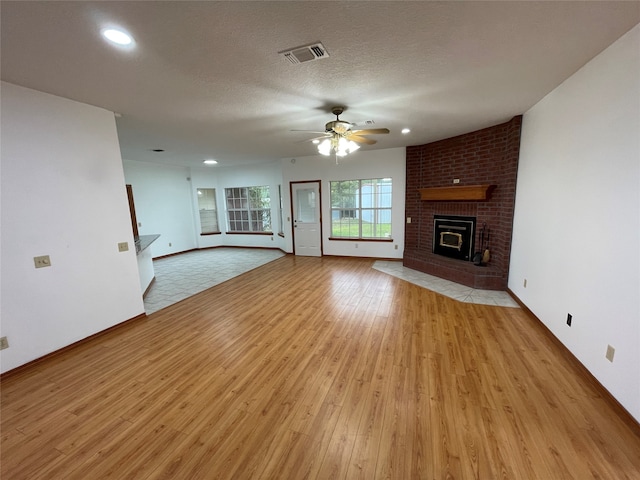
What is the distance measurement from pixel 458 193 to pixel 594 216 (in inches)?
99.8

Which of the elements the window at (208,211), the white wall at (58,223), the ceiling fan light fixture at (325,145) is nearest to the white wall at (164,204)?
the window at (208,211)

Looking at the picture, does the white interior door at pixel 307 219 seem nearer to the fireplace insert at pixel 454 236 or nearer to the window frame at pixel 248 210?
the window frame at pixel 248 210

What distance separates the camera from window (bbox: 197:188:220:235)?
8172 millimetres

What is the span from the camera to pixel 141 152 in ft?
17.5

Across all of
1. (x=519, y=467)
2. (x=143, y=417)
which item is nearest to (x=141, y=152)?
(x=143, y=417)

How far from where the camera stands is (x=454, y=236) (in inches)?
189

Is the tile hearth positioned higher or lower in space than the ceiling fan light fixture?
lower

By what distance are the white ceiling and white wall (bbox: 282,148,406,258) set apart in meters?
2.50

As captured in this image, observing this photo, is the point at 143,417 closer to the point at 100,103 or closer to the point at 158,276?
the point at 100,103

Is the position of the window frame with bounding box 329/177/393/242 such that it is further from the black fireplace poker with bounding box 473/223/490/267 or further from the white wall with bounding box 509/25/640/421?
the white wall with bounding box 509/25/640/421

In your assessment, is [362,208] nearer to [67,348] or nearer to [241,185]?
[241,185]

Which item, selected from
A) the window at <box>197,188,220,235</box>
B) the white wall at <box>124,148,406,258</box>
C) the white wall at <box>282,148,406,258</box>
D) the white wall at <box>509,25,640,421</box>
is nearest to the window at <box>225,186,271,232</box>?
the white wall at <box>124,148,406,258</box>

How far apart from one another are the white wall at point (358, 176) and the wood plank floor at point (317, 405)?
306 cm

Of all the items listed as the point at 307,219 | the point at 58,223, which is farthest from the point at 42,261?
the point at 307,219
